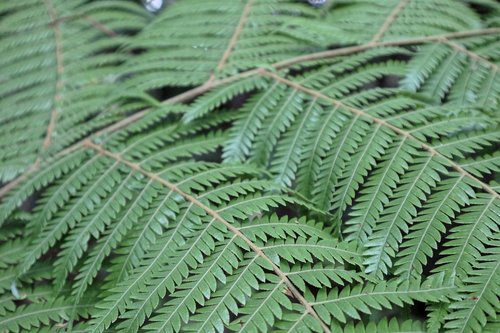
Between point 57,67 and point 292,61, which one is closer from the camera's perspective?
point 292,61

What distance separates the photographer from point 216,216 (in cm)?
124

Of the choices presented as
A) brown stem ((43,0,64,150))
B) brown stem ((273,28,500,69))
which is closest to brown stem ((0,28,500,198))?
brown stem ((273,28,500,69))

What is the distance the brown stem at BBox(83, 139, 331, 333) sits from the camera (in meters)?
1.04

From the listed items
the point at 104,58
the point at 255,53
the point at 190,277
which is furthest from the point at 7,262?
the point at 255,53

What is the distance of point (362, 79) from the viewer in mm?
1566

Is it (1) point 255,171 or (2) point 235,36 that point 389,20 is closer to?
(2) point 235,36

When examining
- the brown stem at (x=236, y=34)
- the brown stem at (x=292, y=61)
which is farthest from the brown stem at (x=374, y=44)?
the brown stem at (x=236, y=34)

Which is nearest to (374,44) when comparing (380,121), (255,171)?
(380,121)

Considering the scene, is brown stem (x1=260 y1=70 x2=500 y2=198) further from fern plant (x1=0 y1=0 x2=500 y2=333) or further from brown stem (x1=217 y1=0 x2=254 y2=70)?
brown stem (x1=217 y1=0 x2=254 y2=70)

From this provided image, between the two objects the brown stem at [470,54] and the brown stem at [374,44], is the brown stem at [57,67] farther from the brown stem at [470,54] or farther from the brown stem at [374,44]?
the brown stem at [470,54]

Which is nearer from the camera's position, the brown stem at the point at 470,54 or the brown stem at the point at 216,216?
the brown stem at the point at 216,216

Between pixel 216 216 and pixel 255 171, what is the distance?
21 cm

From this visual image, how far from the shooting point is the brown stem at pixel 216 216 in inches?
41.1

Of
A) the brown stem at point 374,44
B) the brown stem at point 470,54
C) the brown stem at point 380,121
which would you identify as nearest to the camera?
the brown stem at point 380,121
